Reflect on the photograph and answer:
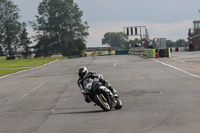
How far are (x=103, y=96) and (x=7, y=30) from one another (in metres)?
103

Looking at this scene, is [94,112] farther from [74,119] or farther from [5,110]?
[5,110]

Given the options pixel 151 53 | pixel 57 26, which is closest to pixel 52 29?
pixel 57 26

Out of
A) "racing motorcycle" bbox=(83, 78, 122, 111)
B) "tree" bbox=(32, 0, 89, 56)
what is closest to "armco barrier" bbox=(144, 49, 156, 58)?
"racing motorcycle" bbox=(83, 78, 122, 111)

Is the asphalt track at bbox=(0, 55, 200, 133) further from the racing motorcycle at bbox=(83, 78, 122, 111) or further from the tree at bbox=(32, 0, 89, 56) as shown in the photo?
the tree at bbox=(32, 0, 89, 56)

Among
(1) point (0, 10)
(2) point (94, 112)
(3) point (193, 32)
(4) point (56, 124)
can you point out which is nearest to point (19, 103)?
(2) point (94, 112)

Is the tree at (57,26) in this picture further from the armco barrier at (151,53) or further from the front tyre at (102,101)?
the front tyre at (102,101)

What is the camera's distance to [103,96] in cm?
1196

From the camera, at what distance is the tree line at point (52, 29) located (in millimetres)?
105188

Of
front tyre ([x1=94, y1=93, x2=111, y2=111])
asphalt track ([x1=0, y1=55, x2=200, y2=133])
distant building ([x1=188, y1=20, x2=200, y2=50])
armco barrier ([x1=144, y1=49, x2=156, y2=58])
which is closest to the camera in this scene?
Answer: asphalt track ([x1=0, y1=55, x2=200, y2=133])

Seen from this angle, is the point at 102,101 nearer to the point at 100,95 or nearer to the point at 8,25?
the point at 100,95

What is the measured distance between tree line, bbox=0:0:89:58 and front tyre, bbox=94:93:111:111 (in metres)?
91.5

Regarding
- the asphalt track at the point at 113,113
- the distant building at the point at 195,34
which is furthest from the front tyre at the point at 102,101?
the distant building at the point at 195,34

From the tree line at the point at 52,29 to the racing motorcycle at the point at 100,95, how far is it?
Result: 3597 inches

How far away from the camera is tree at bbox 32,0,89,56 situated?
107 m
